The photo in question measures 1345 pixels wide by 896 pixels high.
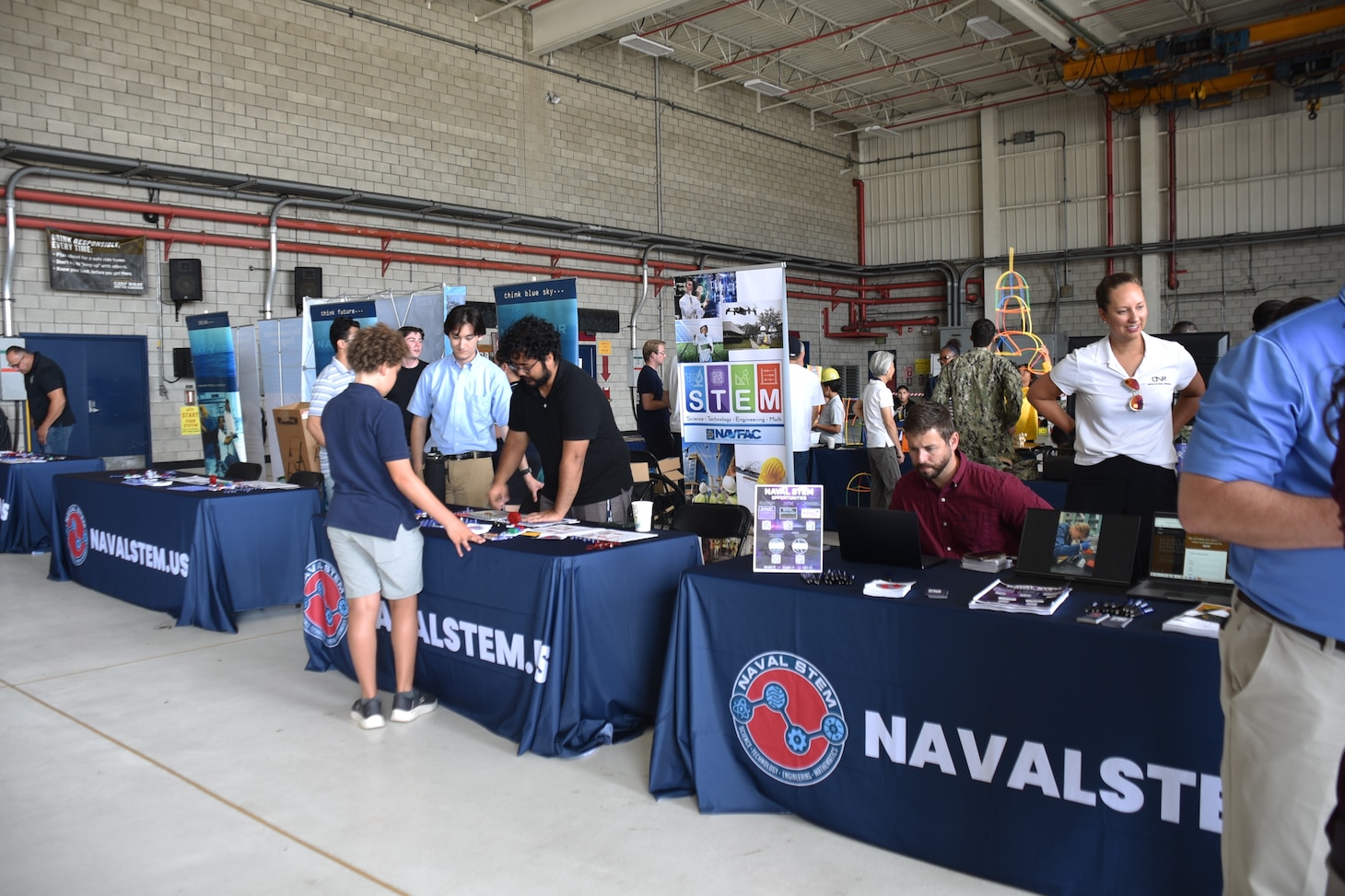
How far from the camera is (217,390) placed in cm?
819

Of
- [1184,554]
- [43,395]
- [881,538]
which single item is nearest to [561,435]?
[881,538]

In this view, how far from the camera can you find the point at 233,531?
15.5 feet

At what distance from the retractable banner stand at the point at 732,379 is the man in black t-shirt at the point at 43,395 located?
508 cm

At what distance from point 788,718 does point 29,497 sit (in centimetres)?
658

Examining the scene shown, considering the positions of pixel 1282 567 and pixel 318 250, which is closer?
pixel 1282 567

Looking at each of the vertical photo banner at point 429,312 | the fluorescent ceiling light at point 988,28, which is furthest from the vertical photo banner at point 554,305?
the fluorescent ceiling light at point 988,28

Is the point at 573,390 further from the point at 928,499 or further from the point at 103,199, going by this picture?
the point at 103,199

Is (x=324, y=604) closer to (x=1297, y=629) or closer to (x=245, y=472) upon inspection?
(x=245, y=472)

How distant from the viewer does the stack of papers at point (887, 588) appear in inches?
90.5

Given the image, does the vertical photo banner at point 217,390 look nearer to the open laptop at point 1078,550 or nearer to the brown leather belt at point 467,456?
the brown leather belt at point 467,456

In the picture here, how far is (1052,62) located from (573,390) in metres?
12.7

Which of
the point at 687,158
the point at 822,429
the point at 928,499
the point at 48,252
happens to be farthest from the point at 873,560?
the point at 687,158

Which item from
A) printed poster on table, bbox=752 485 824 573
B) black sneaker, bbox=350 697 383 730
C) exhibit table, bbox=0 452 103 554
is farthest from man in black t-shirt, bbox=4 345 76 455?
printed poster on table, bbox=752 485 824 573

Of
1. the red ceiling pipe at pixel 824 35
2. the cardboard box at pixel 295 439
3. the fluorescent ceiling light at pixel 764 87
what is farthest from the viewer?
the fluorescent ceiling light at pixel 764 87
